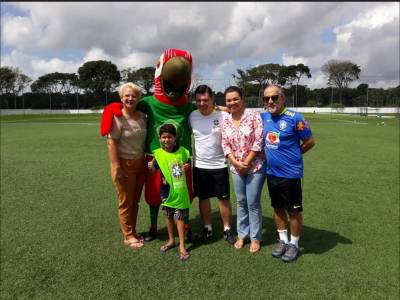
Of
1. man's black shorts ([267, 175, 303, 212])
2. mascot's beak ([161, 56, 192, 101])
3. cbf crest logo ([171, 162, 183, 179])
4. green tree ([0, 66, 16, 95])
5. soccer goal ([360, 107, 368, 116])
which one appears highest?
green tree ([0, 66, 16, 95])

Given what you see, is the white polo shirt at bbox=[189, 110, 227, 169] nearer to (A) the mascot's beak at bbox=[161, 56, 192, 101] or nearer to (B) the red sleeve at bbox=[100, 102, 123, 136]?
(A) the mascot's beak at bbox=[161, 56, 192, 101]

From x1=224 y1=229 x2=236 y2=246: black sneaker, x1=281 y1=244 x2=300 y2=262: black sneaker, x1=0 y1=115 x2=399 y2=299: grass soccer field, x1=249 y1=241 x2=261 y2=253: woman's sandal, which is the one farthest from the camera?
x1=224 y1=229 x2=236 y2=246: black sneaker

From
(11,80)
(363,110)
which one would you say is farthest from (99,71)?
(363,110)

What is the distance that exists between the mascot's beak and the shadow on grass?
1612 millimetres

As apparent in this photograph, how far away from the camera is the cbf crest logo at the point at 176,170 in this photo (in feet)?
11.7

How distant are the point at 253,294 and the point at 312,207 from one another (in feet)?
8.57

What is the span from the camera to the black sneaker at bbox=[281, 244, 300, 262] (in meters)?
3.47

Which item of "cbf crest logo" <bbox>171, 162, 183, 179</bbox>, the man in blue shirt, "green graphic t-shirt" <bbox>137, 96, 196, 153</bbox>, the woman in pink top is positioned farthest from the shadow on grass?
"green graphic t-shirt" <bbox>137, 96, 196, 153</bbox>

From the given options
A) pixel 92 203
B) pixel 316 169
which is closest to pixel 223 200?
pixel 92 203

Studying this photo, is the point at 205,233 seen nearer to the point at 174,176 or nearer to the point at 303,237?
the point at 174,176

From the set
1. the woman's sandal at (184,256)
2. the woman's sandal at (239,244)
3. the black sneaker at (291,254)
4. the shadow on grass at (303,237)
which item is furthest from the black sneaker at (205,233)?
the black sneaker at (291,254)

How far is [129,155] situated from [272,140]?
1479 mm

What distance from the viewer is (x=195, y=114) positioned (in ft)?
12.5

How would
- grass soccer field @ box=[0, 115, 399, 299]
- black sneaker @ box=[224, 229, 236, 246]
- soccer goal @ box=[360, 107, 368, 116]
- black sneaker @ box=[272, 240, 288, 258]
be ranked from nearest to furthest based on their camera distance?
grass soccer field @ box=[0, 115, 399, 299], black sneaker @ box=[272, 240, 288, 258], black sneaker @ box=[224, 229, 236, 246], soccer goal @ box=[360, 107, 368, 116]
